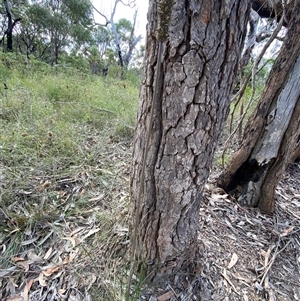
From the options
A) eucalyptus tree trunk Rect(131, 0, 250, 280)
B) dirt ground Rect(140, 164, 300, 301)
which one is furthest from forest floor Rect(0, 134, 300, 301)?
eucalyptus tree trunk Rect(131, 0, 250, 280)

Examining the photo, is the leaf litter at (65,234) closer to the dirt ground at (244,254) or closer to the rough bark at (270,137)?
the dirt ground at (244,254)

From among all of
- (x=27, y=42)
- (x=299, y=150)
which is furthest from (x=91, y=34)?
(x=299, y=150)

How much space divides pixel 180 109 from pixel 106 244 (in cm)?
68

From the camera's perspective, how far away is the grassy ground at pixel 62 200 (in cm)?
83

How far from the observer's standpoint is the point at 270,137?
1.04 m

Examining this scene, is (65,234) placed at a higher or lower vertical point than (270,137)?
lower

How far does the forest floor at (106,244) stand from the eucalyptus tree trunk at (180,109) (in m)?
0.19

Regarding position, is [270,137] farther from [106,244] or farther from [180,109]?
[106,244]

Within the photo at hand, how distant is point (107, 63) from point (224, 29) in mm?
8664

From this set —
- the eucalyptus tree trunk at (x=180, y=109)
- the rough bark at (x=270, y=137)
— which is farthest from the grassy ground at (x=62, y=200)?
the rough bark at (x=270, y=137)

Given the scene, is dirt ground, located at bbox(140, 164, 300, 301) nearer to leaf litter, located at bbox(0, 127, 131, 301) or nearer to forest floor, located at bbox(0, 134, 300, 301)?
forest floor, located at bbox(0, 134, 300, 301)

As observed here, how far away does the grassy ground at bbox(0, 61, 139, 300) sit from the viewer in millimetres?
830

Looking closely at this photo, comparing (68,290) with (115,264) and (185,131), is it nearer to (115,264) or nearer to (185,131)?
(115,264)

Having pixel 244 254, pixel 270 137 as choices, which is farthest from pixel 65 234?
pixel 270 137
